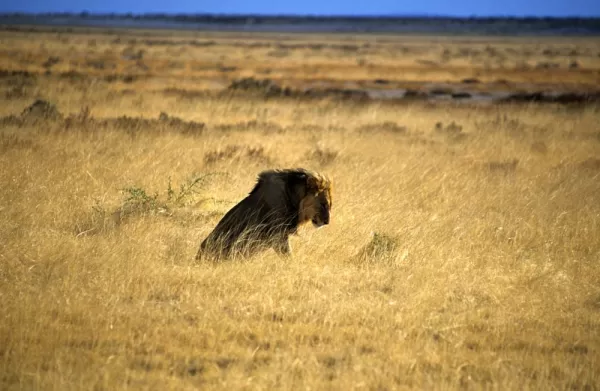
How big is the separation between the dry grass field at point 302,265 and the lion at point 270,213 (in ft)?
0.65

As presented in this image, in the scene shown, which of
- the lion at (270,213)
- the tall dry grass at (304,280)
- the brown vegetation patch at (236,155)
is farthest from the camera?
the brown vegetation patch at (236,155)

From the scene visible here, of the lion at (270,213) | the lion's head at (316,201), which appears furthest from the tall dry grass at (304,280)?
the lion's head at (316,201)

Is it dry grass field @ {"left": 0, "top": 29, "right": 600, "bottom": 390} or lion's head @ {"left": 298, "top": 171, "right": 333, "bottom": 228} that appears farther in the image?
lion's head @ {"left": 298, "top": 171, "right": 333, "bottom": 228}

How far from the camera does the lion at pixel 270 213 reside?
7.77m

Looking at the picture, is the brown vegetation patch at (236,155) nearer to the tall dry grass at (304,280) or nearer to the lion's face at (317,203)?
the tall dry grass at (304,280)

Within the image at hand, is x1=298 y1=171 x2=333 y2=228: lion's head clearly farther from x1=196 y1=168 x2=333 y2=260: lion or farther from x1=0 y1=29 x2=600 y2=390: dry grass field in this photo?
x1=0 y1=29 x2=600 y2=390: dry grass field

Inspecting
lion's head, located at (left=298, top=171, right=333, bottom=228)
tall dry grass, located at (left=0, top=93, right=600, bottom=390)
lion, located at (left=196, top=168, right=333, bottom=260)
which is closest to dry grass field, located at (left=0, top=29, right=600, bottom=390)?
tall dry grass, located at (left=0, top=93, right=600, bottom=390)

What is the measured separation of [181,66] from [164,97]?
1876cm

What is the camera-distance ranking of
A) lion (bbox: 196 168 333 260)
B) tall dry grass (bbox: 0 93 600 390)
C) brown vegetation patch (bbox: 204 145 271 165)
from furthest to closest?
brown vegetation patch (bbox: 204 145 271 165) < lion (bbox: 196 168 333 260) < tall dry grass (bbox: 0 93 600 390)

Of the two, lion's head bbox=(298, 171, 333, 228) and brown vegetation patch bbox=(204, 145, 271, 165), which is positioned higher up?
lion's head bbox=(298, 171, 333, 228)

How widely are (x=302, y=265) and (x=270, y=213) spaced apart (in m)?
0.59

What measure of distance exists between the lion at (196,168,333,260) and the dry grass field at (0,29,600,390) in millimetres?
197

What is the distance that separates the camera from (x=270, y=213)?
7789 millimetres

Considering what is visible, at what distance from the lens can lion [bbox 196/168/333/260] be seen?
7770 millimetres
